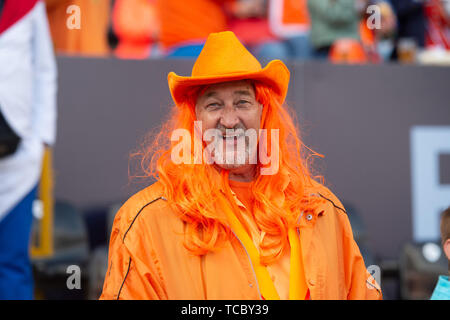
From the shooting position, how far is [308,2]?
13.7 feet

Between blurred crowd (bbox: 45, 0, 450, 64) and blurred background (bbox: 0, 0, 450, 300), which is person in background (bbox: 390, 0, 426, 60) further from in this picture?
blurred background (bbox: 0, 0, 450, 300)

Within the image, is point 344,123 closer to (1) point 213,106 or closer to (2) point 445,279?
(2) point 445,279

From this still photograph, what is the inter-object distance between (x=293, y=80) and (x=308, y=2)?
61 cm

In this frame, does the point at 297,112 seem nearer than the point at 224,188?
No

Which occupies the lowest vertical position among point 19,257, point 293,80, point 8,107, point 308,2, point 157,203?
point 19,257

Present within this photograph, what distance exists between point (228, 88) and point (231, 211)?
1.17ft

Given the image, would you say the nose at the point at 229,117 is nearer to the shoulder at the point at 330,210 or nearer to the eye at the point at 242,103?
the eye at the point at 242,103

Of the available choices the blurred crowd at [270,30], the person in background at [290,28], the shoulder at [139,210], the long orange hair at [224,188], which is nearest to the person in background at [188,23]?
the blurred crowd at [270,30]

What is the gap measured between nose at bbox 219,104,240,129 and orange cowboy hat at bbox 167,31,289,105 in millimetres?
85

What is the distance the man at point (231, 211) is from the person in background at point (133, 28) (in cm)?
287

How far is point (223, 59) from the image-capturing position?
68.1 inches

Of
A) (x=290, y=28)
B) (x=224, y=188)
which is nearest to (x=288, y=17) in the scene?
(x=290, y=28)
